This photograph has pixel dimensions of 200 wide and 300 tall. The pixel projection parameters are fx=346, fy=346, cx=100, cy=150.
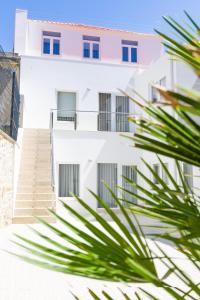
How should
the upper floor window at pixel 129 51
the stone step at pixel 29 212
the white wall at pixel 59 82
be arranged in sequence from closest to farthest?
1. the stone step at pixel 29 212
2. the white wall at pixel 59 82
3. the upper floor window at pixel 129 51

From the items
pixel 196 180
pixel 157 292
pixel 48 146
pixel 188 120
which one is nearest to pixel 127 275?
pixel 188 120

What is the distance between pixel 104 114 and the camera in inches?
763

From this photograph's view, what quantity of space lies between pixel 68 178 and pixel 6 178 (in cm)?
585

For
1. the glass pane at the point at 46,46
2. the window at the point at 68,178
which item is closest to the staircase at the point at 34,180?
the window at the point at 68,178

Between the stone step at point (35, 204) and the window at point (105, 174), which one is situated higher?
the window at point (105, 174)

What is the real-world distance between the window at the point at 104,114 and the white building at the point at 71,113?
55 millimetres

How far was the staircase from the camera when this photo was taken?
39.9ft

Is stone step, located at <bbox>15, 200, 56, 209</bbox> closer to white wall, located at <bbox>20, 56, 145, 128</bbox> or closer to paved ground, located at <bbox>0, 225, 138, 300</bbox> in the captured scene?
paved ground, located at <bbox>0, 225, 138, 300</bbox>

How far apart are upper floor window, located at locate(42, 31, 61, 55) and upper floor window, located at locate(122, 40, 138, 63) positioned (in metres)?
4.73

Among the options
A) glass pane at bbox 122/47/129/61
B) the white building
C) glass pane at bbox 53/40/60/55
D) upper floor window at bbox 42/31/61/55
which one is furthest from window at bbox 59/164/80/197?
glass pane at bbox 122/47/129/61

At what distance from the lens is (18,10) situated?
21.8 meters

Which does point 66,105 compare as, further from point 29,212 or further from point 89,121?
point 29,212

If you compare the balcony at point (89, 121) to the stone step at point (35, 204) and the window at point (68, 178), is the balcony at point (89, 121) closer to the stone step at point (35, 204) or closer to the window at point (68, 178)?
the window at point (68, 178)

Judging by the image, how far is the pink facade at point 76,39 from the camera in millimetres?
21781
